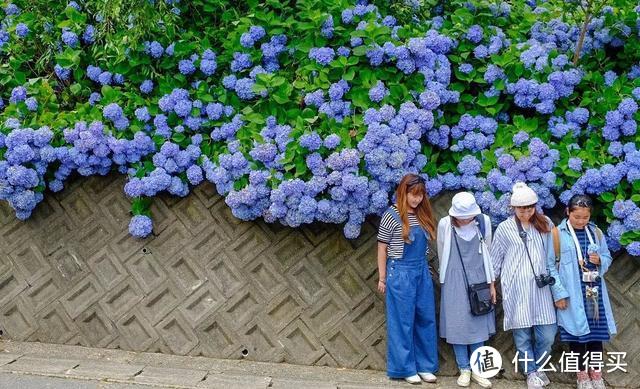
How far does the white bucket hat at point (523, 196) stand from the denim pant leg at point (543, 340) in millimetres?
831

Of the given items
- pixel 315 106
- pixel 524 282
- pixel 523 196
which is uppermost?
pixel 315 106

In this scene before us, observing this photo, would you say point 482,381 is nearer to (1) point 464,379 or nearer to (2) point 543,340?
(1) point 464,379

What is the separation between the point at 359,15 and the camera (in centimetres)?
554

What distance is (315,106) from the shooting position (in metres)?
5.30

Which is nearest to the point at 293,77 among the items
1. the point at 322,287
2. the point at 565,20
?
the point at 322,287

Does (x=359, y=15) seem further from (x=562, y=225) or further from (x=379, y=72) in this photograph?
(x=562, y=225)

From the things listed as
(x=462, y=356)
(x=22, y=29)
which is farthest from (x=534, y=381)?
(x=22, y=29)

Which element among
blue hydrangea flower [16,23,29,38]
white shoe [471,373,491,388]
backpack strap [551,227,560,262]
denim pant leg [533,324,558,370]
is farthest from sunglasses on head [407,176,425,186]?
blue hydrangea flower [16,23,29,38]

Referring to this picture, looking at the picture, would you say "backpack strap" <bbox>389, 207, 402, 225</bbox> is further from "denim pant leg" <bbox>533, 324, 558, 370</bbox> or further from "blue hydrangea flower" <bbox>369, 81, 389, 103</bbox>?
"denim pant leg" <bbox>533, 324, 558, 370</bbox>

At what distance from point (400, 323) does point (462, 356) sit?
50 cm

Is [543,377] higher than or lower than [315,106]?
lower

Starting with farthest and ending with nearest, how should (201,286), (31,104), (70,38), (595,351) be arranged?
(70,38), (31,104), (201,286), (595,351)

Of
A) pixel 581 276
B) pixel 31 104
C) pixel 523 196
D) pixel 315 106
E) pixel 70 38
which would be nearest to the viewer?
pixel 523 196

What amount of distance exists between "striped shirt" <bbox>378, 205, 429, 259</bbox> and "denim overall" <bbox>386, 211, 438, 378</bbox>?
0.03 meters
